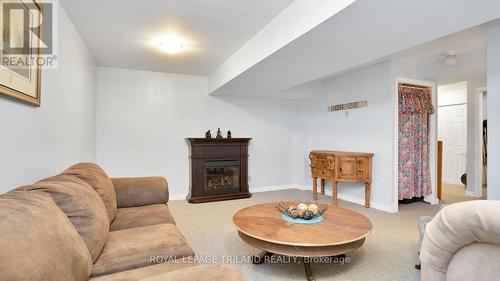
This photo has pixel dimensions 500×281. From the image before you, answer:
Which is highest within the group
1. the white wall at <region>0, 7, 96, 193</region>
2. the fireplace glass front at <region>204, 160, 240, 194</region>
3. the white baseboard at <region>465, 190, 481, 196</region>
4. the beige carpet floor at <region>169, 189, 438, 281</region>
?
the white wall at <region>0, 7, 96, 193</region>

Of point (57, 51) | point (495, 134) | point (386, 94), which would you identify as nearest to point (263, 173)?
point (386, 94)

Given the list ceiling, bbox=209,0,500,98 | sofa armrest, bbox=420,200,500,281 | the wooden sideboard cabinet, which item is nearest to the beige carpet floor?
the wooden sideboard cabinet

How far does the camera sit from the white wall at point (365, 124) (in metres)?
3.85

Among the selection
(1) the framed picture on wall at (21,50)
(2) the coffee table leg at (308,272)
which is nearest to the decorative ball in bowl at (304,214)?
(2) the coffee table leg at (308,272)

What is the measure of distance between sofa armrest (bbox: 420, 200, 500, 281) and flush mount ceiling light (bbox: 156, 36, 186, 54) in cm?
295

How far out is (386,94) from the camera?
388 centimetres

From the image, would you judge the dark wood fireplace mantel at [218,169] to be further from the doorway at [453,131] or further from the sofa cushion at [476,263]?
the doorway at [453,131]

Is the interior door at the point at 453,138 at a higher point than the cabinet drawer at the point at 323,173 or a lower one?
higher

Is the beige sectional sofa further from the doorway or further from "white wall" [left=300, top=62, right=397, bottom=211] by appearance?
the doorway

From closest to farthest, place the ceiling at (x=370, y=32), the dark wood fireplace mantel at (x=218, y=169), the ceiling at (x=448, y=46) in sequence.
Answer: the ceiling at (x=370, y=32)
the ceiling at (x=448, y=46)
the dark wood fireplace mantel at (x=218, y=169)

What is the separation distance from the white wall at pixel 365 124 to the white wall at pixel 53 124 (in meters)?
4.02

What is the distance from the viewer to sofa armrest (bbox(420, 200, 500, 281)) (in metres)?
0.82

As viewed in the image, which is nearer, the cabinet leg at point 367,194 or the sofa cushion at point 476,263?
the sofa cushion at point 476,263

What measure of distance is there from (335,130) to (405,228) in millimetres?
2194
